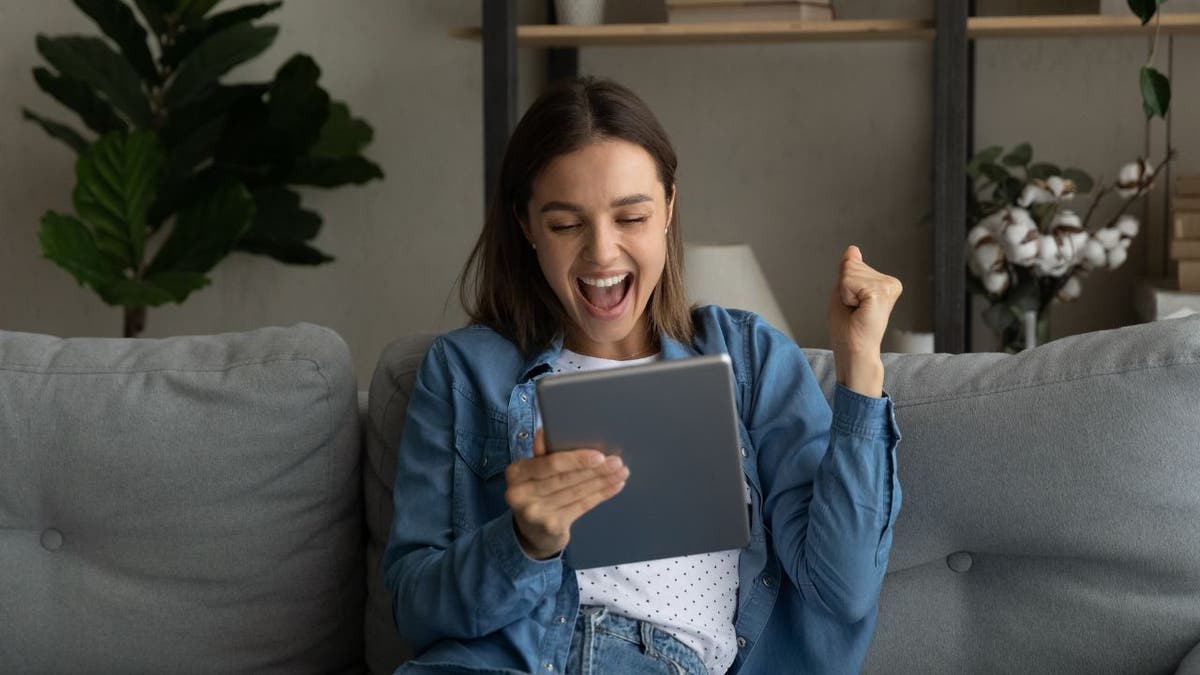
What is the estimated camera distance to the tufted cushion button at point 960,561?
148 cm

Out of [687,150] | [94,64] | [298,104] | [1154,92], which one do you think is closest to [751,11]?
[687,150]

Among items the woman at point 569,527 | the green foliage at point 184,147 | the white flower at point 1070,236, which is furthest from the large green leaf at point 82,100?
the white flower at point 1070,236

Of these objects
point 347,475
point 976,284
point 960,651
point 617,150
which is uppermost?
point 617,150

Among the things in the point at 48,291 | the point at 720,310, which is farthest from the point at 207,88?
the point at 720,310

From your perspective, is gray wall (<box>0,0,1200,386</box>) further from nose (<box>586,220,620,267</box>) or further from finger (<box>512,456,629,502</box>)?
finger (<box>512,456,629,502</box>)

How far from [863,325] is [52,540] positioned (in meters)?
1.00

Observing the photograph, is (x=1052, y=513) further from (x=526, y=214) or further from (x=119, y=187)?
(x=119, y=187)

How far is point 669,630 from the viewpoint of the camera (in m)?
1.40

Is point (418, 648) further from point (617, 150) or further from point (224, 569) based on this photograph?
point (617, 150)

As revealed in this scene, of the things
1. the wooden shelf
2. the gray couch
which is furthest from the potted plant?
the gray couch

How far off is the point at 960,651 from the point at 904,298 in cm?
153

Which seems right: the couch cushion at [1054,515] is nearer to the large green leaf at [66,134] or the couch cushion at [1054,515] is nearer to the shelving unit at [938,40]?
the shelving unit at [938,40]

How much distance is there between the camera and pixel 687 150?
3.04 metres

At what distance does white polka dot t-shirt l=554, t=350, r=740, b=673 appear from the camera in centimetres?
141
